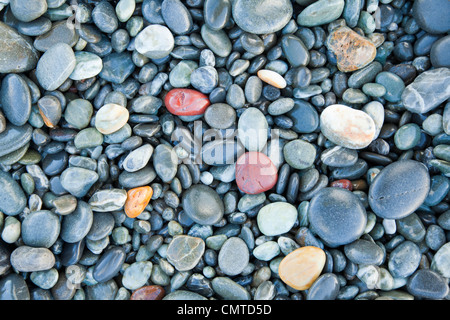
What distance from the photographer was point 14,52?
1.13 metres

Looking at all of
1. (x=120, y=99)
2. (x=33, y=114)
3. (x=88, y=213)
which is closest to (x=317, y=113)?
(x=120, y=99)

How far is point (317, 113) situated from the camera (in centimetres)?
122

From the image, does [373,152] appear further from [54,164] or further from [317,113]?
[54,164]

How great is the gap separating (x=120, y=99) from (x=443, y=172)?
1.07 m

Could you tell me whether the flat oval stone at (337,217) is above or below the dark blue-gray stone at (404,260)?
above

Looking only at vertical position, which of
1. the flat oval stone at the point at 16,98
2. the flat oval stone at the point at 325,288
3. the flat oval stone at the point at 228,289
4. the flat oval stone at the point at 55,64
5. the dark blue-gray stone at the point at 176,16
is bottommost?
the flat oval stone at the point at 228,289

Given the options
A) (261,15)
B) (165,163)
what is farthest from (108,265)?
(261,15)

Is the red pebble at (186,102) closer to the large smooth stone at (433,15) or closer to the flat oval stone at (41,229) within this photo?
the flat oval stone at (41,229)

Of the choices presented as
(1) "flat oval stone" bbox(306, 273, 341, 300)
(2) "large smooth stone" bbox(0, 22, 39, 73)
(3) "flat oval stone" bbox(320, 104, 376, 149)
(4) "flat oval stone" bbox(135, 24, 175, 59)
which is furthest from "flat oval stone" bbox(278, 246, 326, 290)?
(2) "large smooth stone" bbox(0, 22, 39, 73)

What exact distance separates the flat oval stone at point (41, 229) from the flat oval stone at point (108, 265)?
16 centimetres

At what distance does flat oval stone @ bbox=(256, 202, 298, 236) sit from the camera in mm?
1149

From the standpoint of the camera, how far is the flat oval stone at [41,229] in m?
1.09

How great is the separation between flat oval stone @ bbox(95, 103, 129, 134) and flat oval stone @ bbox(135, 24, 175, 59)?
21 cm

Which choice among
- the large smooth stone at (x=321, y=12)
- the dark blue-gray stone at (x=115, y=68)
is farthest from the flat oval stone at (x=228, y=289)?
the large smooth stone at (x=321, y=12)
